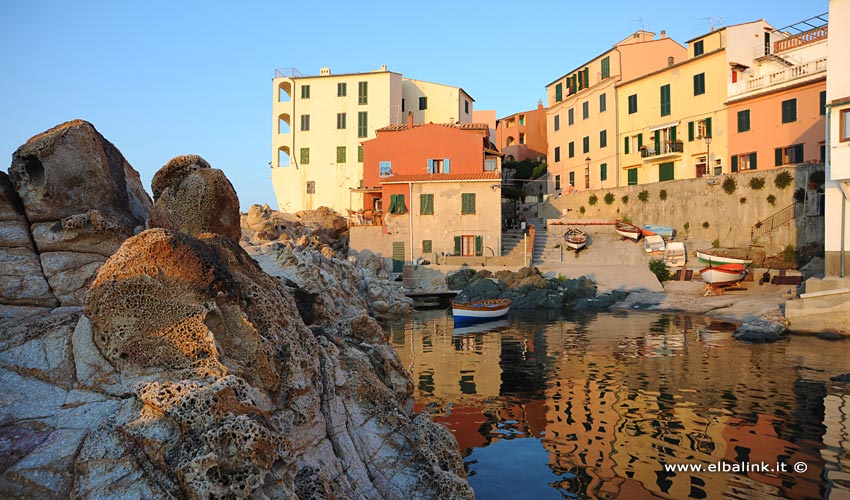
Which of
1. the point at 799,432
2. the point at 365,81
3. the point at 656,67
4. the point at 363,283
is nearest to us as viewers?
the point at 799,432

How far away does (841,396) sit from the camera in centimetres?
1427

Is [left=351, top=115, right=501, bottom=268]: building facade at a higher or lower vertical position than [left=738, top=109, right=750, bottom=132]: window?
lower

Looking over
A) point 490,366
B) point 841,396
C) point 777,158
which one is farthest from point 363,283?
point 777,158

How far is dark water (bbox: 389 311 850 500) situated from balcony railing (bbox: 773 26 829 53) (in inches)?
1155

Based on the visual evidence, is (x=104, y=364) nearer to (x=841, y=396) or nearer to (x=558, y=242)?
(x=841, y=396)

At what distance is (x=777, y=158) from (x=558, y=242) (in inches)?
617

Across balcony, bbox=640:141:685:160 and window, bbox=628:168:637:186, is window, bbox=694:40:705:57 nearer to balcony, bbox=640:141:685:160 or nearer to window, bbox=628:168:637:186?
balcony, bbox=640:141:685:160

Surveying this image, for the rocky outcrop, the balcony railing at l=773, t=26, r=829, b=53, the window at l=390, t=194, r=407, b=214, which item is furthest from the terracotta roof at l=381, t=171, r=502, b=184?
the rocky outcrop

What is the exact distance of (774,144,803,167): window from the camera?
1572 inches

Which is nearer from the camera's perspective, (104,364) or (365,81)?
(104,364)

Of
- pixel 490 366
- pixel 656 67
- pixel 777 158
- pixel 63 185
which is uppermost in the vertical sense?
pixel 656 67

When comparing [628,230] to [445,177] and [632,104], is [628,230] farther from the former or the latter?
[445,177]

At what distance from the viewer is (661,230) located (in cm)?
4422

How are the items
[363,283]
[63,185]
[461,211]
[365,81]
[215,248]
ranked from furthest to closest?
[365,81] → [461,211] → [363,283] → [63,185] → [215,248]
